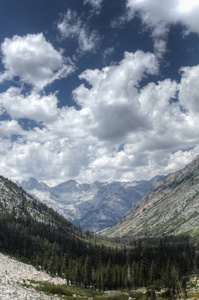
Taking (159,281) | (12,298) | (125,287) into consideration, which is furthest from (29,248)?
(12,298)

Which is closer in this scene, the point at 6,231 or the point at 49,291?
the point at 49,291

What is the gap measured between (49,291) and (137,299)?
1244 inches

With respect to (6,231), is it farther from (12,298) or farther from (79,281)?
(12,298)

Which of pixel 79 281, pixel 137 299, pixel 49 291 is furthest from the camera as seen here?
pixel 79 281

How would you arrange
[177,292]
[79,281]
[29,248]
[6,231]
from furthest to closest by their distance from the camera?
[6,231], [29,248], [79,281], [177,292]

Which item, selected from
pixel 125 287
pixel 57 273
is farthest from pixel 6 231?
pixel 125 287

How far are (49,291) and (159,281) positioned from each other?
72.9m

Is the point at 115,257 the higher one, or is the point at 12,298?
the point at 12,298

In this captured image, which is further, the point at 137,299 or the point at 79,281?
the point at 79,281

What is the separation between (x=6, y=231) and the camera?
171m

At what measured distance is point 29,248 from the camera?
160750 mm

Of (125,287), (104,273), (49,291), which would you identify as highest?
(49,291)

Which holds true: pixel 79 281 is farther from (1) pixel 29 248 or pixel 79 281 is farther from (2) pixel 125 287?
(1) pixel 29 248

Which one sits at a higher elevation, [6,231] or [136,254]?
[6,231]
